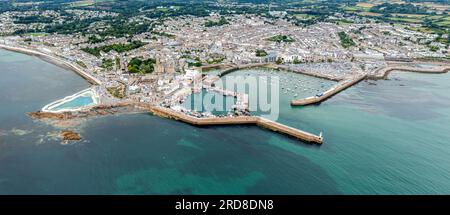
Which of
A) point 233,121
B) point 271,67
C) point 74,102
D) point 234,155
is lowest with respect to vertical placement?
point 234,155

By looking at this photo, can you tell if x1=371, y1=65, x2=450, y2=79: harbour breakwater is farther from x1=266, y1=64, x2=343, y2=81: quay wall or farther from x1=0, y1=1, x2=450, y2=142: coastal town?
x1=266, y1=64, x2=343, y2=81: quay wall

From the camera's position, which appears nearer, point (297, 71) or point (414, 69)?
point (297, 71)

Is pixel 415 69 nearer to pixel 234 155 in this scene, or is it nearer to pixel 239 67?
pixel 239 67

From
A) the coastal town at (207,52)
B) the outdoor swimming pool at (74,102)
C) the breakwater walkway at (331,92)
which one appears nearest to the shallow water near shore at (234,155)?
the breakwater walkway at (331,92)

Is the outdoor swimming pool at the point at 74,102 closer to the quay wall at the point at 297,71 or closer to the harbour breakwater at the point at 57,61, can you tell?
the harbour breakwater at the point at 57,61

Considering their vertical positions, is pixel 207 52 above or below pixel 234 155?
above

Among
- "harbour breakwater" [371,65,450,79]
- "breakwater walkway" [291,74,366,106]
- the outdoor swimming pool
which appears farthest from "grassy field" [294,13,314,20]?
the outdoor swimming pool

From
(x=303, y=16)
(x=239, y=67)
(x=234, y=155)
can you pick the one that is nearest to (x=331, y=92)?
(x=239, y=67)
